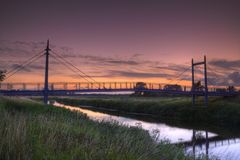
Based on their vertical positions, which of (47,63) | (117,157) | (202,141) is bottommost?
(202,141)

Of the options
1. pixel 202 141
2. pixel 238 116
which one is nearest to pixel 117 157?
pixel 202 141

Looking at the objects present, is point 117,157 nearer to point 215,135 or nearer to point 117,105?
point 215,135

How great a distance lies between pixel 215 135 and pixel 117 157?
2867 centimetres

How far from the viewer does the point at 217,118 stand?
154 ft

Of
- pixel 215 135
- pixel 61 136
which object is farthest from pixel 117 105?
pixel 61 136

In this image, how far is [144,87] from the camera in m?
64.4

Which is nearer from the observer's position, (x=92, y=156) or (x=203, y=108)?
(x=92, y=156)

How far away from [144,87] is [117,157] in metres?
57.5

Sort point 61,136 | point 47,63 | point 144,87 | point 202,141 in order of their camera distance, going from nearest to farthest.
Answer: point 61,136
point 202,141
point 47,63
point 144,87

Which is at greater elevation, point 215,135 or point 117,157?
point 117,157

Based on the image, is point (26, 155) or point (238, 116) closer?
point (26, 155)

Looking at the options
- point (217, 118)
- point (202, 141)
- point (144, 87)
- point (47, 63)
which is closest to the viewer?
point (202, 141)

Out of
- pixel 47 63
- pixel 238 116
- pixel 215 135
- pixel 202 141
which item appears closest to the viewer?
pixel 202 141

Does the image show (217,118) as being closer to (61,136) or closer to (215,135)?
(215,135)
